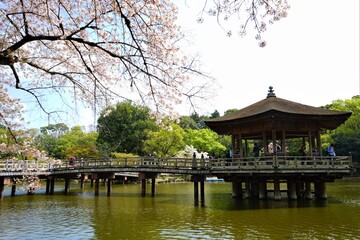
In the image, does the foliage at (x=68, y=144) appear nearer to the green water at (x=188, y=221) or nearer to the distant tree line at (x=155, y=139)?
the distant tree line at (x=155, y=139)

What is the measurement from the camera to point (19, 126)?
804 centimetres

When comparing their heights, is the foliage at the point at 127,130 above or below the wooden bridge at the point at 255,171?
above

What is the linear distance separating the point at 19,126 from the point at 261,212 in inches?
390

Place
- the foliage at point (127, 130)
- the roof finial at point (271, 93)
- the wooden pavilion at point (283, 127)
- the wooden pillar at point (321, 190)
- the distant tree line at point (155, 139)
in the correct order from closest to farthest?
the wooden pavilion at point (283, 127), the wooden pillar at point (321, 190), the roof finial at point (271, 93), the distant tree line at point (155, 139), the foliage at point (127, 130)

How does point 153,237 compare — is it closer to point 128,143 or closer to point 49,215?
point 49,215

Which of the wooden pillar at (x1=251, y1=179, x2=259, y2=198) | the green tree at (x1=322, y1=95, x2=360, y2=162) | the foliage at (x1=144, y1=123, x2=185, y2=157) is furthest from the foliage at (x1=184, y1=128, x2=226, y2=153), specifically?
the wooden pillar at (x1=251, y1=179, x2=259, y2=198)

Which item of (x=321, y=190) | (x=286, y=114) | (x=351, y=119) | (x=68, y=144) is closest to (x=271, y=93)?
(x=286, y=114)

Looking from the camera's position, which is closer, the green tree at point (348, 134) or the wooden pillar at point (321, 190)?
the wooden pillar at point (321, 190)

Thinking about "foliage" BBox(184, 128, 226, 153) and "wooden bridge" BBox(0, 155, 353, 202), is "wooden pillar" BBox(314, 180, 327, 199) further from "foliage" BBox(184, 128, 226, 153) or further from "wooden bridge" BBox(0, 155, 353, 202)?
"foliage" BBox(184, 128, 226, 153)

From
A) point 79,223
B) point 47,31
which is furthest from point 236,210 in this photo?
point 47,31

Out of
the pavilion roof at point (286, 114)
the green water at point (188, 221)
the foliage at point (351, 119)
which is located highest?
the foliage at point (351, 119)

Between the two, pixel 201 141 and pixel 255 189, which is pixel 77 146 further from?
pixel 255 189

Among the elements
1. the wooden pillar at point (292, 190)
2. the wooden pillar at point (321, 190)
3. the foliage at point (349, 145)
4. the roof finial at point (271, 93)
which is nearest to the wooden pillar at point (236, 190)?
the wooden pillar at point (292, 190)

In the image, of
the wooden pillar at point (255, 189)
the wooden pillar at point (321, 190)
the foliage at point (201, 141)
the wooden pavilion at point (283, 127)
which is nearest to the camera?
the wooden pavilion at point (283, 127)
